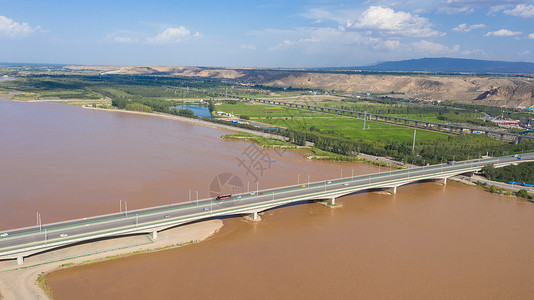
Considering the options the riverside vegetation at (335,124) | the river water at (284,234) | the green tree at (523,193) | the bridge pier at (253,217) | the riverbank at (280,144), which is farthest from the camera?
the riverside vegetation at (335,124)

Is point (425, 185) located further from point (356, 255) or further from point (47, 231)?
point (47, 231)

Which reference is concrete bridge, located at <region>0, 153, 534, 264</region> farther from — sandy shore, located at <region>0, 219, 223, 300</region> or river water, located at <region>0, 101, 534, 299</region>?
river water, located at <region>0, 101, 534, 299</region>

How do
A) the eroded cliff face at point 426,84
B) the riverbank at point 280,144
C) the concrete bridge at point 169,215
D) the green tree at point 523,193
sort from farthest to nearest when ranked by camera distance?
the eroded cliff face at point 426,84, the riverbank at point 280,144, the green tree at point 523,193, the concrete bridge at point 169,215

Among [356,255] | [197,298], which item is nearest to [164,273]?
[197,298]

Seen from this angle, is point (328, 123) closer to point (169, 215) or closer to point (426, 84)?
point (169, 215)

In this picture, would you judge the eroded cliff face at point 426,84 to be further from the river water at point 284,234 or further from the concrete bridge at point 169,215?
the concrete bridge at point 169,215

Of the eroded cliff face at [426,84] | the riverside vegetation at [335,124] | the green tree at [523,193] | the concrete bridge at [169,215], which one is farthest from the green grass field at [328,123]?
the eroded cliff face at [426,84]

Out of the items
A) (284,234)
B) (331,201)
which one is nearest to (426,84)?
(331,201)
